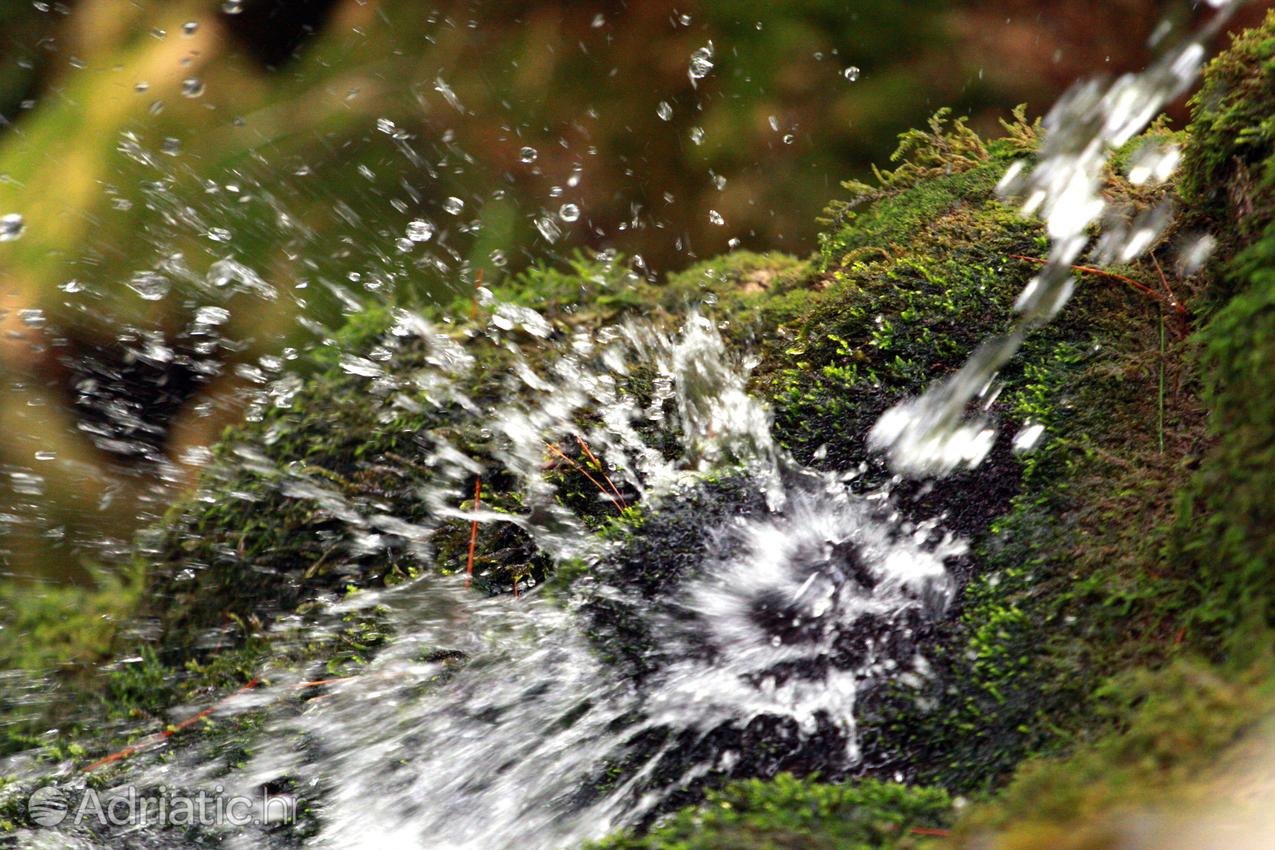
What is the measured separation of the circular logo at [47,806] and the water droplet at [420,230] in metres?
2.69

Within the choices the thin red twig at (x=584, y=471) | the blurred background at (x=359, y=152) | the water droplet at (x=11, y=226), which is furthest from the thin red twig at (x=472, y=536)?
the water droplet at (x=11, y=226)

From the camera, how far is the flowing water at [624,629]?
4.17 feet

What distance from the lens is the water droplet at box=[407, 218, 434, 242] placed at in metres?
3.94

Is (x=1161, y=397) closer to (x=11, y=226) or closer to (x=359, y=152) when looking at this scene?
(x=359, y=152)

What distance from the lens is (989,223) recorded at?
183 cm

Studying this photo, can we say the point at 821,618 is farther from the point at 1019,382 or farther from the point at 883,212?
the point at 883,212

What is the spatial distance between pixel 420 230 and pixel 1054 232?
2891 millimetres

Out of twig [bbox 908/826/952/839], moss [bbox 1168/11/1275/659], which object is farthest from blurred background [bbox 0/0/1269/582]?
twig [bbox 908/826/952/839]

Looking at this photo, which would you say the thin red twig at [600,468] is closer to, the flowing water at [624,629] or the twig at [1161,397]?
the flowing water at [624,629]

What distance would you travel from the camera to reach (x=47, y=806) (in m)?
1.64

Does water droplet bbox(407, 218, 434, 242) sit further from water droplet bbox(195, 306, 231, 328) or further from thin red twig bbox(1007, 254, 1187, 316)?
thin red twig bbox(1007, 254, 1187, 316)

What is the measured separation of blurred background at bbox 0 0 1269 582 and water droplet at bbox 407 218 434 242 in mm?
55

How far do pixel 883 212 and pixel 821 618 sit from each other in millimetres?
1123

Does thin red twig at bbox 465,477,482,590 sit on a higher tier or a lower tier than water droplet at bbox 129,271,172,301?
lower
